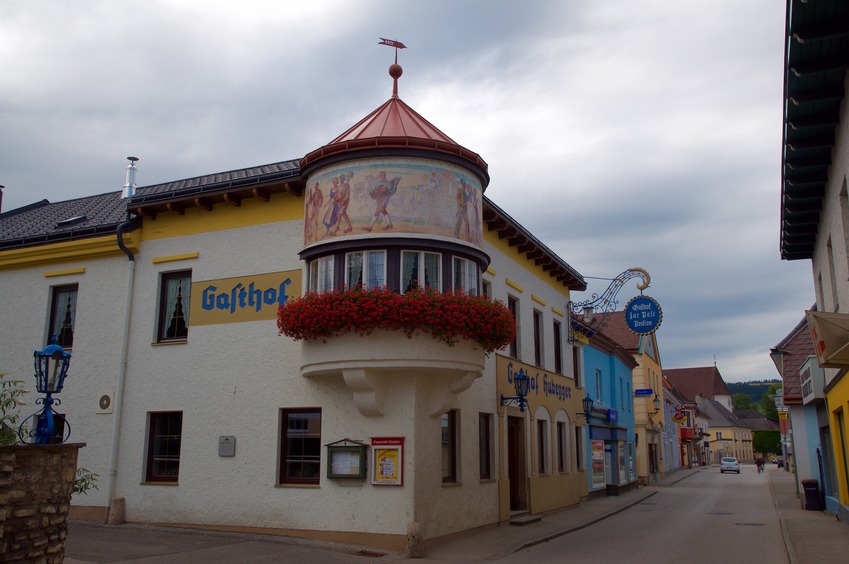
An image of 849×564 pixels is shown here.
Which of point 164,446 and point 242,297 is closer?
point 242,297

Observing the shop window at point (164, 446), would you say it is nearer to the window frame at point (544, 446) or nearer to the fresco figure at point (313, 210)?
the fresco figure at point (313, 210)

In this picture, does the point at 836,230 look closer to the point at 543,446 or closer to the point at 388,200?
the point at 388,200

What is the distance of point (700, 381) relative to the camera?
124 metres

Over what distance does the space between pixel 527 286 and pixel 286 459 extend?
9.15 metres

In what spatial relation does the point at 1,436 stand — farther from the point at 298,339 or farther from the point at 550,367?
the point at 550,367

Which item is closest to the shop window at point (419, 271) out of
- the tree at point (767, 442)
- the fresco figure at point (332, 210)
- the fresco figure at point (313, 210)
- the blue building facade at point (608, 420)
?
the fresco figure at point (332, 210)

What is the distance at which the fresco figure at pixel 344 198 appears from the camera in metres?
13.9

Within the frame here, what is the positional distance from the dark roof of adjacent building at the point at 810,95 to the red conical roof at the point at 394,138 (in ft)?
19.1

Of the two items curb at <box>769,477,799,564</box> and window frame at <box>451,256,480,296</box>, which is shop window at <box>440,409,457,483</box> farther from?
curb at <box>769,477,799,564</box>

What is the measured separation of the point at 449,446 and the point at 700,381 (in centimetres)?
11866

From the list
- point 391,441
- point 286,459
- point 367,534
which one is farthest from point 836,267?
point 286,459

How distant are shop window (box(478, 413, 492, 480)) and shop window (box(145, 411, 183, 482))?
6.72 metres

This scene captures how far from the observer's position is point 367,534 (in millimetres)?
13500

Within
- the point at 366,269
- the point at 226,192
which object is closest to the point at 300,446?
the point at 366,269
